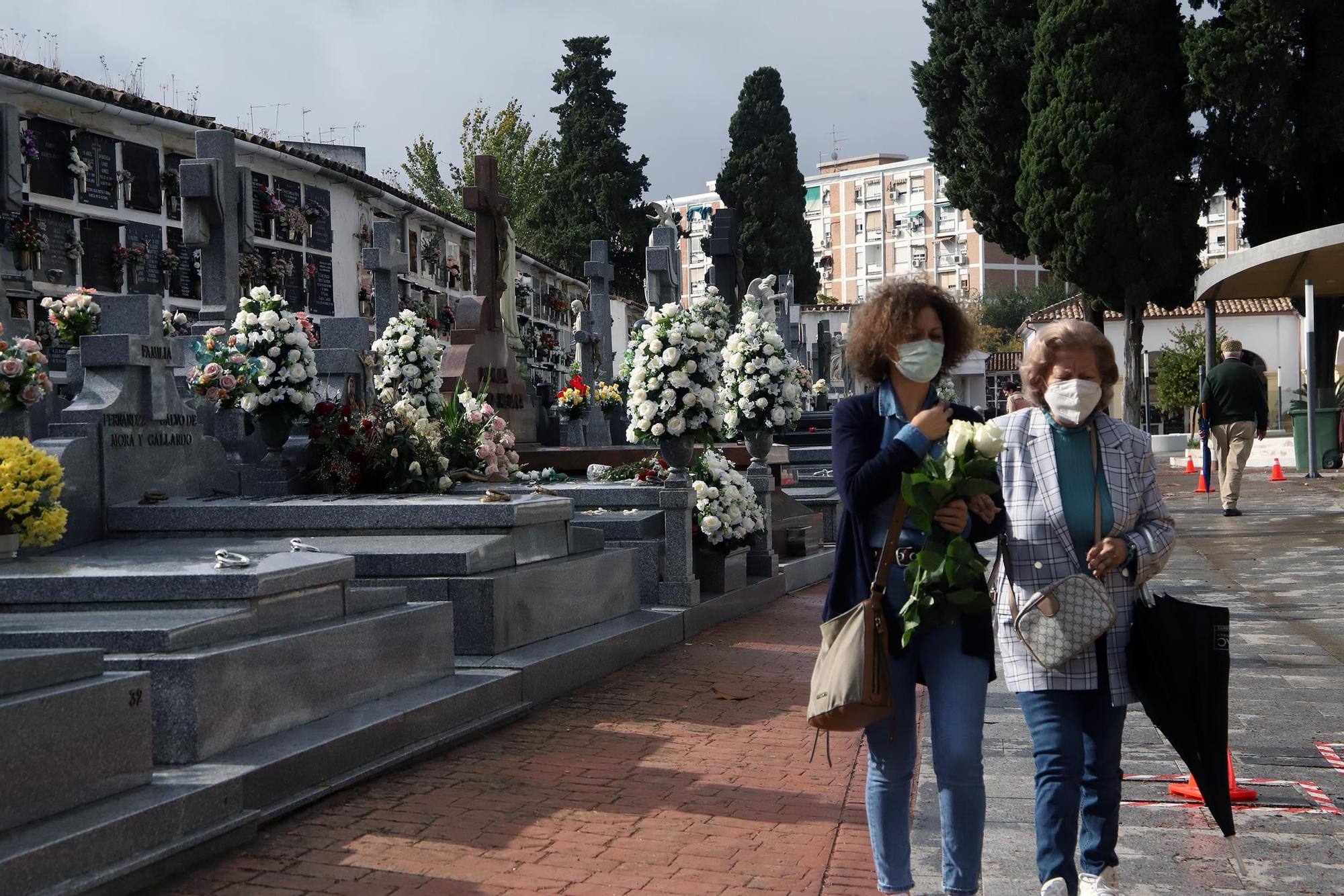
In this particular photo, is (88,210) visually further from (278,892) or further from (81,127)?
(278,892)

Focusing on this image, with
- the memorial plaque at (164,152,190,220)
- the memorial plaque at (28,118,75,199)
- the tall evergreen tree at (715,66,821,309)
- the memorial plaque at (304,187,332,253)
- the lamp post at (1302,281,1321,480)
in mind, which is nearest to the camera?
the lamp post at (1302,281,1321,480)

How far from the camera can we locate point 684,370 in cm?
1008

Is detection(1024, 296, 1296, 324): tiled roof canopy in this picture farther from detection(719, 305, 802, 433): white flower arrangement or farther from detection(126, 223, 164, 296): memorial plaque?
detection(719, 305, 802, 433): white flower arrangement

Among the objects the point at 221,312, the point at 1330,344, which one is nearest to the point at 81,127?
the point at 221,312

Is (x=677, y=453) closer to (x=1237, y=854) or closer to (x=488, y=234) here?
(x=1237, y=854)

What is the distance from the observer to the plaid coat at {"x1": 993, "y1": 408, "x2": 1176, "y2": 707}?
3.97 metres

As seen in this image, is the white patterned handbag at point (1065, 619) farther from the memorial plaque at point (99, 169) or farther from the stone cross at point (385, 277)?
the memorial plaque at point (99, 169)

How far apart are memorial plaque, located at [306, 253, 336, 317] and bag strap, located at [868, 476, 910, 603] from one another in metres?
27.4

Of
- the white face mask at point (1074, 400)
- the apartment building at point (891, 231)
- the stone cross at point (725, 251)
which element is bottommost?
the white face mask at point (1074, 400)

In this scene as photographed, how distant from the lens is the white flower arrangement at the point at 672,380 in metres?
9.93

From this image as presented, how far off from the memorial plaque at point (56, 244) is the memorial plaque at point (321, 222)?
7.42 m

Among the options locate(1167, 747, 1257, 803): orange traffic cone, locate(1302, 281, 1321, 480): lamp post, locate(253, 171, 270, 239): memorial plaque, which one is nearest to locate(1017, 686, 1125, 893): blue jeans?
locate(1167, 747, 1257, 803): orange traffic cone

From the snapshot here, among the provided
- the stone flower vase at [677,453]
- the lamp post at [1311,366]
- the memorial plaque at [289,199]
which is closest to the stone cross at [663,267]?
the stone flower vase at [677,453]

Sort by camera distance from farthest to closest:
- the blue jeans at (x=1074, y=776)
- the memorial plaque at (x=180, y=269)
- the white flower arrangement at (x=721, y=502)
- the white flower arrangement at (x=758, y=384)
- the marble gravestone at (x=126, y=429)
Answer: the memorial plaque at (x=180, y=269)
the white flower arrangement at (x=758, y=384)
the white flower arrangement at (x=721, y=502)
the marble gravestone at (x=126, y=429)
the blue jeans at (x=1074, y=776)
